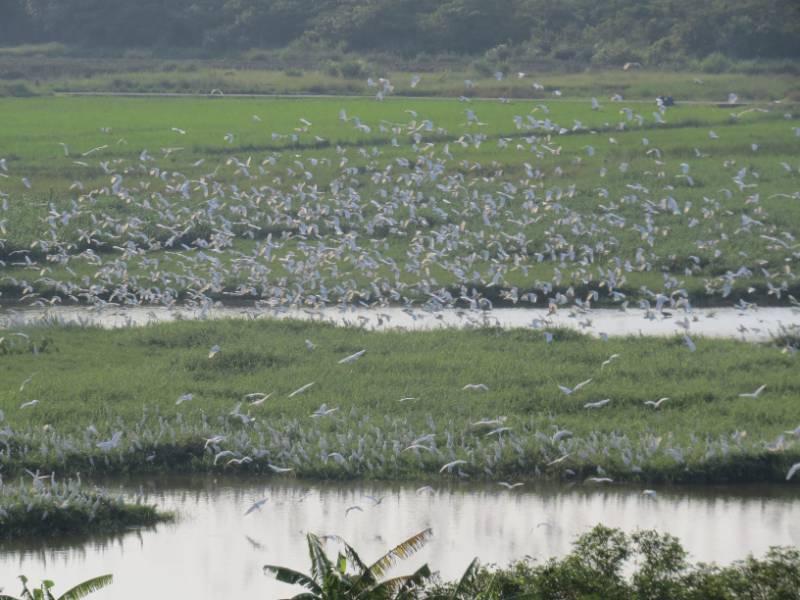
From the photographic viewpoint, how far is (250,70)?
47.9 metres

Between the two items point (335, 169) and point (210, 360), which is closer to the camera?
point (210, 360)

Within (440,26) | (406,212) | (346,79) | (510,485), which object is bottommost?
(510,485)

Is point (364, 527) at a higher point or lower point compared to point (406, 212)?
lower

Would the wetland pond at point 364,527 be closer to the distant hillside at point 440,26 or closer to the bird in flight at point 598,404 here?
the bird in flight at point 598,404

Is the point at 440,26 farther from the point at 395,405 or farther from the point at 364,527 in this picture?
the point at 364,527

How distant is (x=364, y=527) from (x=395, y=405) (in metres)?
2.35

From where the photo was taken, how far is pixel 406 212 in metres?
24.0

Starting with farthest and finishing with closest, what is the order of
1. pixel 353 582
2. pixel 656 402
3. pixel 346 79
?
pixel 346 79 → pixel 656 402 → pixel 353 582

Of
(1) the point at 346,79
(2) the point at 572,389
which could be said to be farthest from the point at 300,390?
(1) the point at 346,79

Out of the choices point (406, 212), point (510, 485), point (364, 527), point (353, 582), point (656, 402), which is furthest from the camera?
point (406, 212)

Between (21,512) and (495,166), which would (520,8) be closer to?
(495,166)

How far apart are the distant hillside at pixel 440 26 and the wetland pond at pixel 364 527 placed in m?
31.2

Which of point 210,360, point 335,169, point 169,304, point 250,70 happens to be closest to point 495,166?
point 335,169

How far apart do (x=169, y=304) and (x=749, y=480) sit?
8336 mm
